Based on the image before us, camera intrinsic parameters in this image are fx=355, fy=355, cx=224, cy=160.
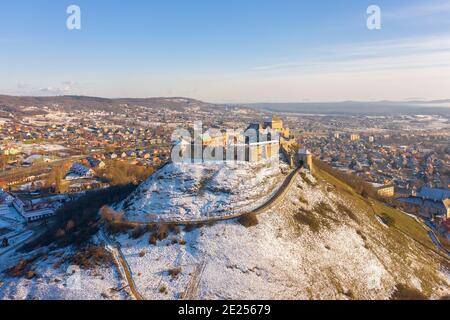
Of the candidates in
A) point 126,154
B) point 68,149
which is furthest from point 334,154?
point 68,149

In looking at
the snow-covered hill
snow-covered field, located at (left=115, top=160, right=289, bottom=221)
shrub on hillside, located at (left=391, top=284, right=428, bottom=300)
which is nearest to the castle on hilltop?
snow-covered field, located at (left=115, top=160, right=289, bottom=221)

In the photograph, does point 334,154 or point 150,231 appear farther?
point 334,154

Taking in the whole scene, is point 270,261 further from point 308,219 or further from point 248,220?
point 308,219

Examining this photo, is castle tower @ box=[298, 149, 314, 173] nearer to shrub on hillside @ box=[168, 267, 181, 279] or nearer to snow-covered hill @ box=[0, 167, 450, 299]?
snow-covered hill @ box=[0, 167, 450, 299]

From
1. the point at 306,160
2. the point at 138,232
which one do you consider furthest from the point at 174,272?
the point at 306,160

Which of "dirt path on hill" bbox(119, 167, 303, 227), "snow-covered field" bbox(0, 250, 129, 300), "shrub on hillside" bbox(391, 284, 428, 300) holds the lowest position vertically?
"shrub on hillside" bbox(391, 284, 428, 300)

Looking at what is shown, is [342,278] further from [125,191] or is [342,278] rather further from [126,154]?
[126,154]
